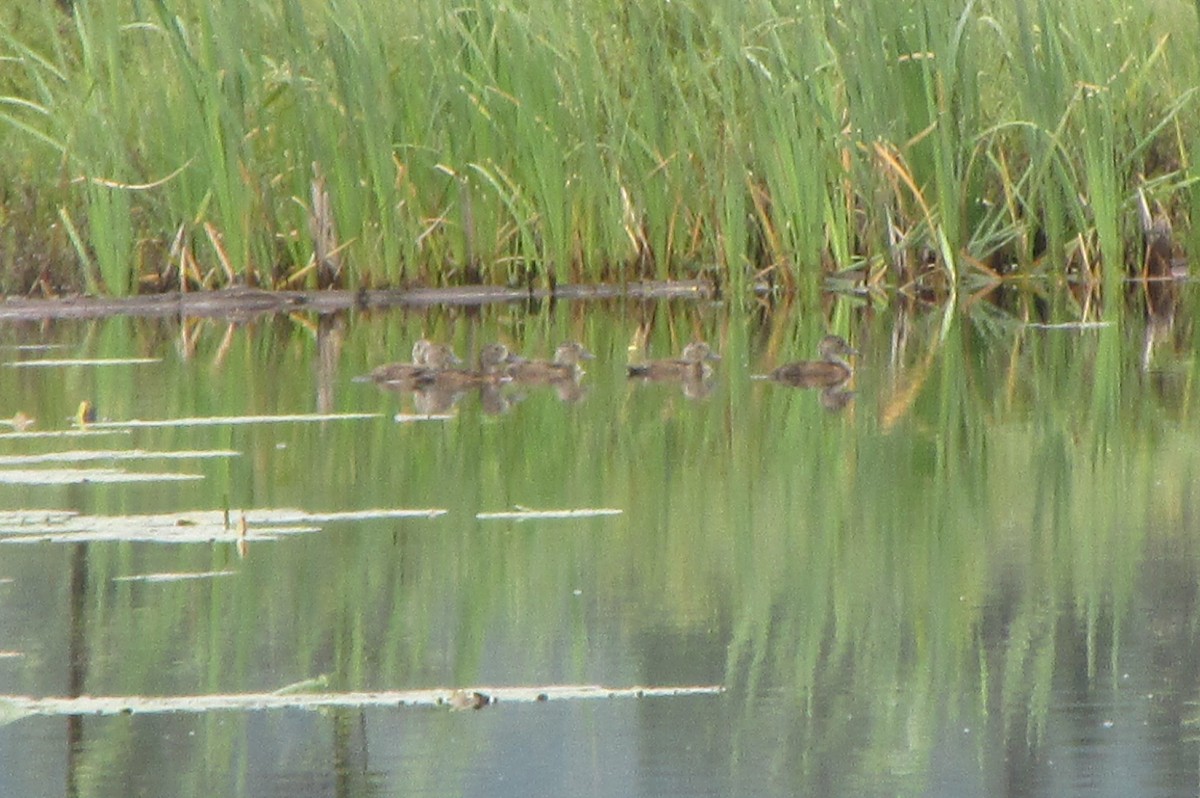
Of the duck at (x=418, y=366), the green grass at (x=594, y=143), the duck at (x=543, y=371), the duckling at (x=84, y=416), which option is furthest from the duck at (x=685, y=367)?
the green grass at (x=594, y=143)

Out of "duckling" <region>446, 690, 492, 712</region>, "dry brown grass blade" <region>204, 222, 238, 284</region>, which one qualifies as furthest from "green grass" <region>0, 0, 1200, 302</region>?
"duckling" <region>446, 690, 492, 712</region>

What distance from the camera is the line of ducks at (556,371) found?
24.7 feet

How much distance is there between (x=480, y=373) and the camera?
7809 mm

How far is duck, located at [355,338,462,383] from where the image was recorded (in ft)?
25.2

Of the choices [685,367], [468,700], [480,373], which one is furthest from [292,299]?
[468,700]

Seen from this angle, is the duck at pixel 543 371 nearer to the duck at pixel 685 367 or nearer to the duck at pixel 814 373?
the duck at pixel 685 367

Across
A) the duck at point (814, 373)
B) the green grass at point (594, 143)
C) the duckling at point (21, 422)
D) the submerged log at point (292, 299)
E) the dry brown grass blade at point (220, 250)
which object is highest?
the green grass at point (594, 143)

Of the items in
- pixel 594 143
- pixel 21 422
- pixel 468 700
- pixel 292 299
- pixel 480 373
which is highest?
pixel 594 143

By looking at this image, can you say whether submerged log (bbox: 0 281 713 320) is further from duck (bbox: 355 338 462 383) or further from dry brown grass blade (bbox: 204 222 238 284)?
duck (bbox: 355 338 462 383)

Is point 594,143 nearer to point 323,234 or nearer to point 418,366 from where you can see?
point 323,234

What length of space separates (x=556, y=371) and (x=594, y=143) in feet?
10.8

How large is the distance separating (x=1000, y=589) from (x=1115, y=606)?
250 millimetres

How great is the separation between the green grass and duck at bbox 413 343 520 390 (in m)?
2.88

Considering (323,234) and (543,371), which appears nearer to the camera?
(543,371)
